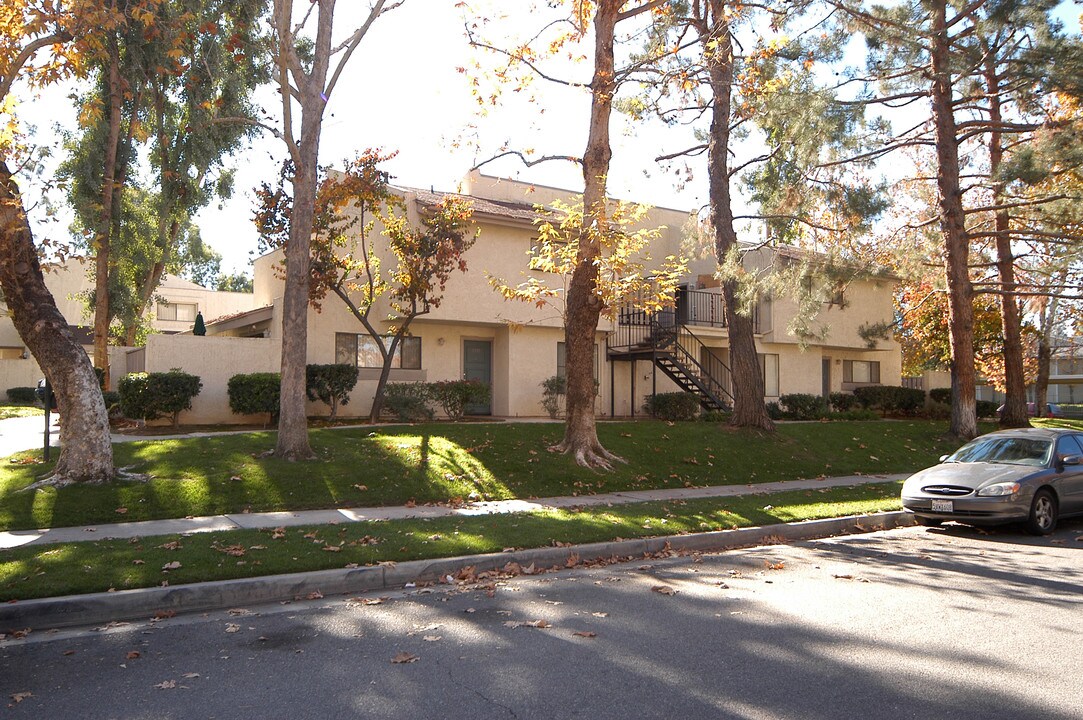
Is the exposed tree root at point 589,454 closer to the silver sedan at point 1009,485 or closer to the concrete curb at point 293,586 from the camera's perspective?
the concrete curb at point 293,586

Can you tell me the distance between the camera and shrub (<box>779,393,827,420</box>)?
1054 inches

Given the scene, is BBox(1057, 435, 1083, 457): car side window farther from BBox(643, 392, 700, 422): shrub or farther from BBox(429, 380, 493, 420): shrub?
BBox(429, 380, 493, 420): shrub

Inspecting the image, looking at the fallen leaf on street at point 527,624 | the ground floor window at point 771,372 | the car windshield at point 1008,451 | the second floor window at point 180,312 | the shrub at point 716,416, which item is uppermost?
the second floor window at point 180,312

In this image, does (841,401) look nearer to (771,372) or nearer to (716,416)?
(771,372)

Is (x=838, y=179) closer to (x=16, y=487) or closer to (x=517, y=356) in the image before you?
(x=517, y=356)

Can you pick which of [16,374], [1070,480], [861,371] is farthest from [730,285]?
[16,374]

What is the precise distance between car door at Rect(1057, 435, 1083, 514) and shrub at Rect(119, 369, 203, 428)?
1664 centimetres

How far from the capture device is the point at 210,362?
19625 millimetres

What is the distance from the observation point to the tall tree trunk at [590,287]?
14.2m

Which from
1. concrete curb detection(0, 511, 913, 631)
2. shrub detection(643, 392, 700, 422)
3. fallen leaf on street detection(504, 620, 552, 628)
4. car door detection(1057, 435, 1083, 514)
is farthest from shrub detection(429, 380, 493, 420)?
fallen leaf on street detection(504, 620, 552, 628)

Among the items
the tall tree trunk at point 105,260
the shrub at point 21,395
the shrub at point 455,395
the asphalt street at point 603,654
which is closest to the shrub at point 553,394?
the shrub at point 455,395

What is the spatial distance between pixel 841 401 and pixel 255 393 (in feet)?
68.1

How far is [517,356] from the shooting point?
76.4 ft

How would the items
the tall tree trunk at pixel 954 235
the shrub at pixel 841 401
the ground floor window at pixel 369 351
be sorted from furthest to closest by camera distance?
the shrub at pixel 841 401, the ground floor window at pixel 369 351, the tall tree trunk at pixel 954 235
